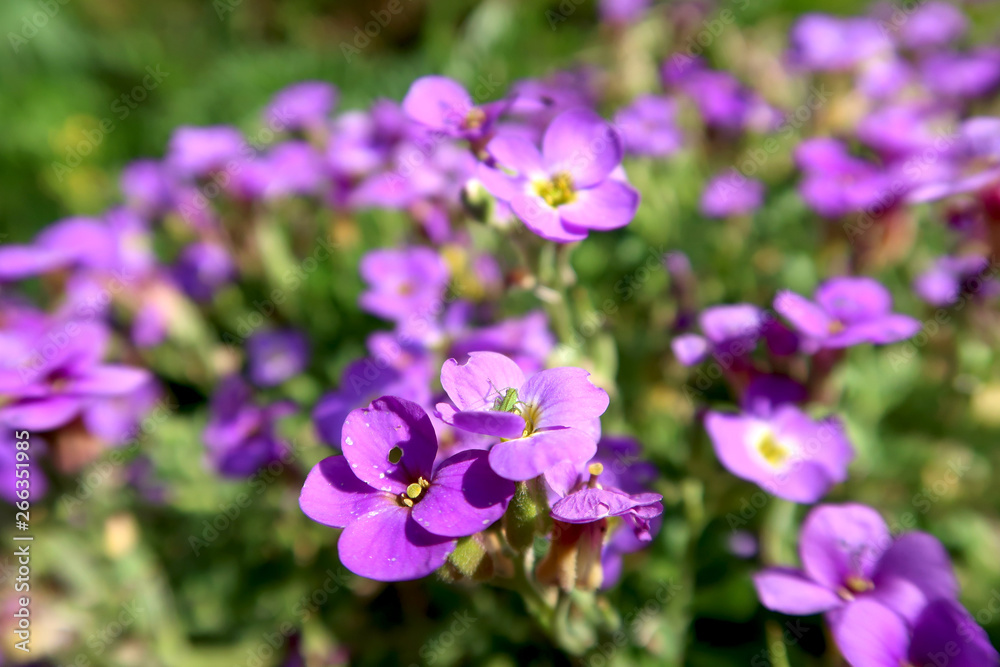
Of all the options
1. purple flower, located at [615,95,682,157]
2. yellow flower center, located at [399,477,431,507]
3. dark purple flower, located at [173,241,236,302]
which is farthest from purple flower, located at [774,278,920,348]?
dark purple flower, located at [173,241,236,302]

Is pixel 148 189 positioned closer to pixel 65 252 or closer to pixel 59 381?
pixel 65 252

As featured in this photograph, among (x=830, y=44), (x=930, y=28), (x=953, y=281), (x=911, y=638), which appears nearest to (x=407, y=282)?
(x=911, y=638)

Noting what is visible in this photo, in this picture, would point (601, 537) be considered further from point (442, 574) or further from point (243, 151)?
point (243, 151)

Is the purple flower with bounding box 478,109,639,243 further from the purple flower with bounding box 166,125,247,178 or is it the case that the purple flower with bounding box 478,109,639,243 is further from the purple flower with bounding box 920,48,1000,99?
the purple flower with bounding box 920,48,1000,99

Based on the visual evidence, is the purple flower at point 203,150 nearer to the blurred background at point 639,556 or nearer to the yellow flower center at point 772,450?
the blurred background at point 639,556

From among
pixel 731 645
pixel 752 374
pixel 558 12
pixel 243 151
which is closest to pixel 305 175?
pixel 243 151

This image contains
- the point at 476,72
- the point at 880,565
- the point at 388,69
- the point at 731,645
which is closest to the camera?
the point at 880,565
